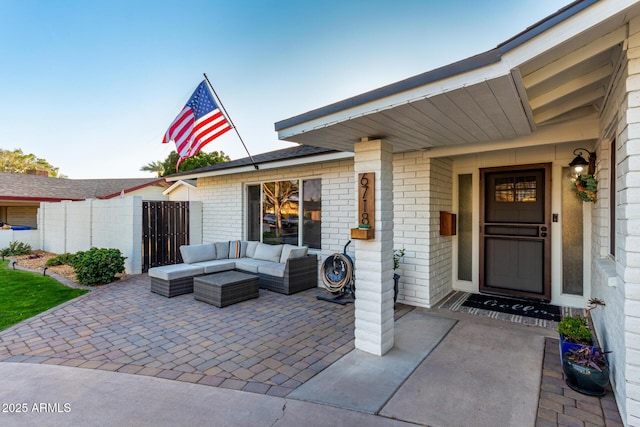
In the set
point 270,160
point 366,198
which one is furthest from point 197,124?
point 366,198

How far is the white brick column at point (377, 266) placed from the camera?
3.20 metres

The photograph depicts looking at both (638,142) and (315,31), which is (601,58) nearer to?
(638,142)

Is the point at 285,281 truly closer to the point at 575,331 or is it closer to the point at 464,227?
the point at 464,227

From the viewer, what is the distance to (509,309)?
462 cm

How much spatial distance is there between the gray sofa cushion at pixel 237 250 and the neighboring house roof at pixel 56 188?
11.2 meters

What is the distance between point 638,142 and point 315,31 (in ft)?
24.1

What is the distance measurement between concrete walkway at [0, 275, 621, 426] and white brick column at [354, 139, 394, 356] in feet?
0.71

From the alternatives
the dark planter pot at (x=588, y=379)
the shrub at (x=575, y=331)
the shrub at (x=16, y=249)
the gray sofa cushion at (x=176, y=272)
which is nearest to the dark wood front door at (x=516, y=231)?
the shrub at (x=575, y=331)

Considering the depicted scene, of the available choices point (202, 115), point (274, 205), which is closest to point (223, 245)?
point (274, 205)

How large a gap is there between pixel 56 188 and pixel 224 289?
17990 millimetres

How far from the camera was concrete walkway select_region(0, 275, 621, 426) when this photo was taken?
2.22 meters

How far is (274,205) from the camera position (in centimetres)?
728

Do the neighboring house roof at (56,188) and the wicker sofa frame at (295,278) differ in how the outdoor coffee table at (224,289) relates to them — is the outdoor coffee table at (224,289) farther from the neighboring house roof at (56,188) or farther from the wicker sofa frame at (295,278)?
the neighboring house roof at (56,188)

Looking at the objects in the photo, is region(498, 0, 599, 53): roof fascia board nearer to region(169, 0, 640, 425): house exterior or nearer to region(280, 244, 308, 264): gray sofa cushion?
region(169, 0, 640, 425): house exterior
